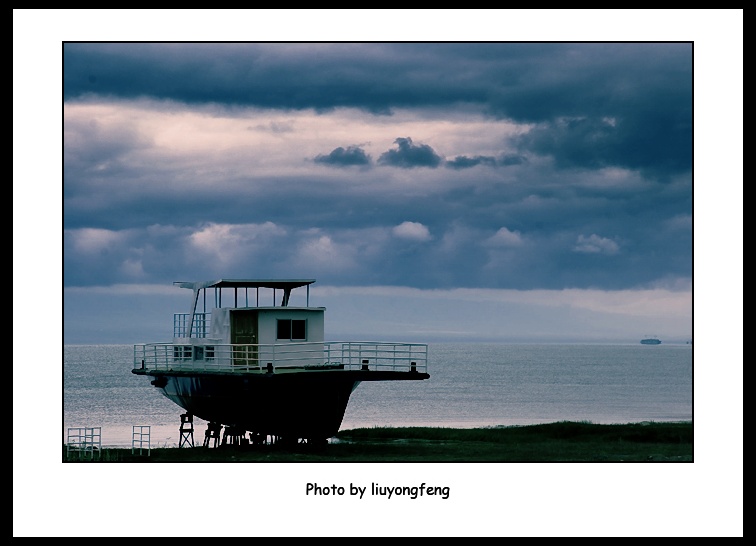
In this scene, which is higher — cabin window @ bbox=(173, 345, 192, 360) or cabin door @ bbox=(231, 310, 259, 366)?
cabin door @ bbox=(231, 310, 259, 366)

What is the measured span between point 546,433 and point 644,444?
5.76 meters

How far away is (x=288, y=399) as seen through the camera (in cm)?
3888

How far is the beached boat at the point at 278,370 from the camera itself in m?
38.4

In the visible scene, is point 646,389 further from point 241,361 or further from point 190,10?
point 190,10

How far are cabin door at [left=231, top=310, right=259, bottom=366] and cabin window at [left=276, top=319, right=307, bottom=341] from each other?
0.95 m

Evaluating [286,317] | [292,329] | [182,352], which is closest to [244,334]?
[286,317]

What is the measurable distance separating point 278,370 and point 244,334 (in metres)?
2.51

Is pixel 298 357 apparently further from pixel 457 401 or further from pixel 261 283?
pixel 457 401

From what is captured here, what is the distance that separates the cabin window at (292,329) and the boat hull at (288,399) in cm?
235

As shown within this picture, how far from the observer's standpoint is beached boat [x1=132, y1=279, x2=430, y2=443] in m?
38.4

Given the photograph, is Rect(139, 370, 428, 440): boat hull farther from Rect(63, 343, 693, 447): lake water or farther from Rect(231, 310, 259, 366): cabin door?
Rect(63, 343, 693, 447): lake water

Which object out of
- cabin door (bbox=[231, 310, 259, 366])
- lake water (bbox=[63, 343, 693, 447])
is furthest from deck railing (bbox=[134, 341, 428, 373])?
lake water (bbox=[63, 343, 693, 447])

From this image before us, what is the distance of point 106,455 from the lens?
37.4 metres

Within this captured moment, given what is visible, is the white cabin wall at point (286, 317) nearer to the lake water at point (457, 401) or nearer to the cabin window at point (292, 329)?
the cabin window at point (292, 329)
